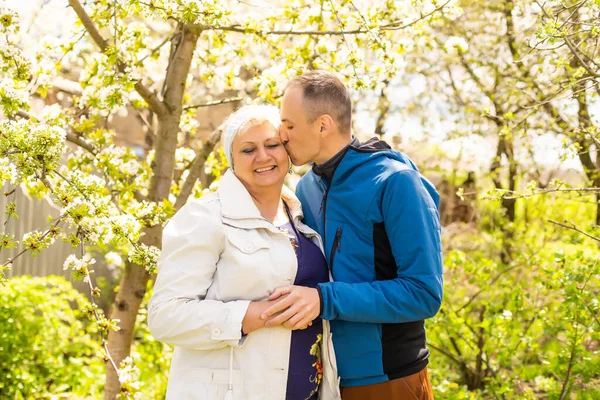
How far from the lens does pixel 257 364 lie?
7.73ft

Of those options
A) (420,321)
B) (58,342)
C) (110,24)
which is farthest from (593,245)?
(58,342)

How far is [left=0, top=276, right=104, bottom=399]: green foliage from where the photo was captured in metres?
5.05

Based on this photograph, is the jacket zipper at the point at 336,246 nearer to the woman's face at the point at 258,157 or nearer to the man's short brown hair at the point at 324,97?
the woman's face at the point at 258,157

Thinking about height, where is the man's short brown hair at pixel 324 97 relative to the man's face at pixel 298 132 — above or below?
above

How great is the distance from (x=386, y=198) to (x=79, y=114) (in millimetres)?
2419

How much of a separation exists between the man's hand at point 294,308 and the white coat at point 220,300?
0.08 meters

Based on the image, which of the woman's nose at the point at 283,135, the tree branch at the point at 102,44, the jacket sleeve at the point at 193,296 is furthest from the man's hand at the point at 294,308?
the tree branch at the point at 102,44

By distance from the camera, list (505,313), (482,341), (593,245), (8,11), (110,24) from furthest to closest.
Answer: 1. (593,245)
2. (482,341)
3. (505,313)
4. (110,24)
5. (8,11)

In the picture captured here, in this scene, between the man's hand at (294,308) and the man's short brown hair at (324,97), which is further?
the man's short brown hair at (324,97)

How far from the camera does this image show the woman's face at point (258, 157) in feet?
8.52

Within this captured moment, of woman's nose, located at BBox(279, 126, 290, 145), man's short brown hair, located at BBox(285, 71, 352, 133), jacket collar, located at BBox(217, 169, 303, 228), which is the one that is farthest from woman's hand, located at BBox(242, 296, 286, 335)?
man's short brown hair, located at BBox(285, 71, 352, 133)

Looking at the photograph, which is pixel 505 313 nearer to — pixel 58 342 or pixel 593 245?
pixel 593 245

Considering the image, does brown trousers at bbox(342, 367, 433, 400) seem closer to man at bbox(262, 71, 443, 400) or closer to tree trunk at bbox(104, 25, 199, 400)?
man at bbox(262, 71, 443, 400)

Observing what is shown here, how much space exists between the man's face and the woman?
0.51 feet
